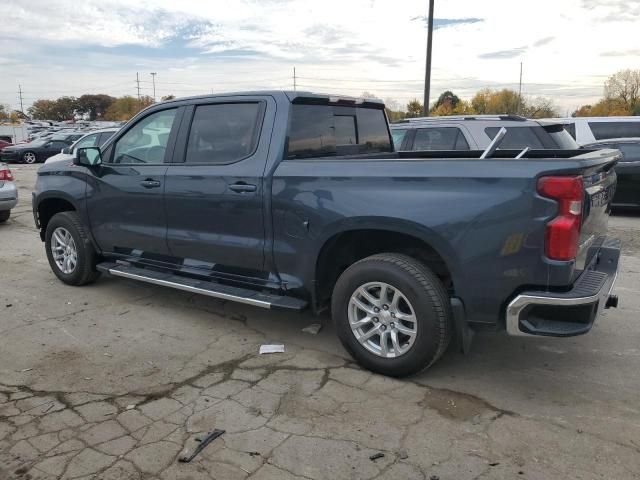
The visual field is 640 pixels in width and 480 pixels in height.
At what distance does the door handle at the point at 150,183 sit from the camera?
4926 millimetres

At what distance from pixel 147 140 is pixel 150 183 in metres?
0.48

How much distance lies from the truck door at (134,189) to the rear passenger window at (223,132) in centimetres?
26

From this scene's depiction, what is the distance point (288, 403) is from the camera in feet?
11.6

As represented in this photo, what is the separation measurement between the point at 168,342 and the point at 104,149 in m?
2.11

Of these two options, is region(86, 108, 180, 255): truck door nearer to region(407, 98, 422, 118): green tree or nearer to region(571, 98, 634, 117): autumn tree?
region(407, 98, 422, 118): green tree

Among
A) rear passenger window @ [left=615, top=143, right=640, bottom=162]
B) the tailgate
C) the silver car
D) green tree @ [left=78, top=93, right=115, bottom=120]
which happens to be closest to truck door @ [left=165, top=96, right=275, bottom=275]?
the tailgate

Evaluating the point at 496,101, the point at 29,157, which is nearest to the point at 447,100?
the point at 496,101

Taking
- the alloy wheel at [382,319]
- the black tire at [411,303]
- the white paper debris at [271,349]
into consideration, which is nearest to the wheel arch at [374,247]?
the black tire at [411,303]

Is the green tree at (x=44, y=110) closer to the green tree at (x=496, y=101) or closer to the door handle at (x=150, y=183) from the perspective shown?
the green tree at (x=496, y=101)

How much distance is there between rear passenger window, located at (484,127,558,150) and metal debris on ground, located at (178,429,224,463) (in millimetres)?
5870

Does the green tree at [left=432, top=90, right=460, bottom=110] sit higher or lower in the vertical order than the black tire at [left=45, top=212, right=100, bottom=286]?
higher

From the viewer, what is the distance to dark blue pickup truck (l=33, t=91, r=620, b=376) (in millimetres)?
3244

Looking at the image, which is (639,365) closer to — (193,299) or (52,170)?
(193,299)

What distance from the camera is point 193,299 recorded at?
568 cm
